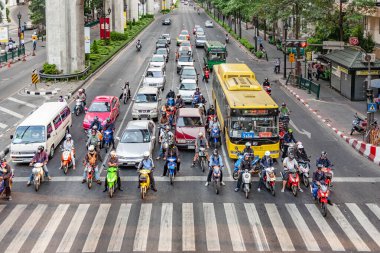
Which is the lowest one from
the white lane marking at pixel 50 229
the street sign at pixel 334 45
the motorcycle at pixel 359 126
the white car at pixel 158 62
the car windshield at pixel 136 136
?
the white lane marking at pixel 50 229

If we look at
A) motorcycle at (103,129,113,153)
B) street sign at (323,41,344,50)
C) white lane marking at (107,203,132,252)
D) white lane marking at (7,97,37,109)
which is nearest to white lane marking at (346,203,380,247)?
white lane marking at (107,203,132,252)

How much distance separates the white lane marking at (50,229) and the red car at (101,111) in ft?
33.9

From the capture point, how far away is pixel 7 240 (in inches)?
651

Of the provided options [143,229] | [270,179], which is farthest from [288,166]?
[143,229]

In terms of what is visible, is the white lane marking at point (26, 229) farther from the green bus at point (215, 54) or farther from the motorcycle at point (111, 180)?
the green bus at point (215, 54)

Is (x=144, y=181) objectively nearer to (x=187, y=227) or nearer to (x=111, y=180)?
(x=111, y=180)

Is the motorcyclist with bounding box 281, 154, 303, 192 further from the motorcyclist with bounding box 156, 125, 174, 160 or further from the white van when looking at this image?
the white van

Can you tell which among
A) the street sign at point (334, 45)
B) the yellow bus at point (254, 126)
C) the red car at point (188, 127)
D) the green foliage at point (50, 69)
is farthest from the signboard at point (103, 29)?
the yellow bus at point (254, 126)

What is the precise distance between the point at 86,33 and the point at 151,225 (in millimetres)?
36331

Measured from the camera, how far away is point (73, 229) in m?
17.3

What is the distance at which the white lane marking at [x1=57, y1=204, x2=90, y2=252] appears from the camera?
630 inches

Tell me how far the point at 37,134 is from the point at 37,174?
13.0 ft

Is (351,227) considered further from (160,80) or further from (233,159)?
(160,80)

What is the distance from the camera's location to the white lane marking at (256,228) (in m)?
16.0
